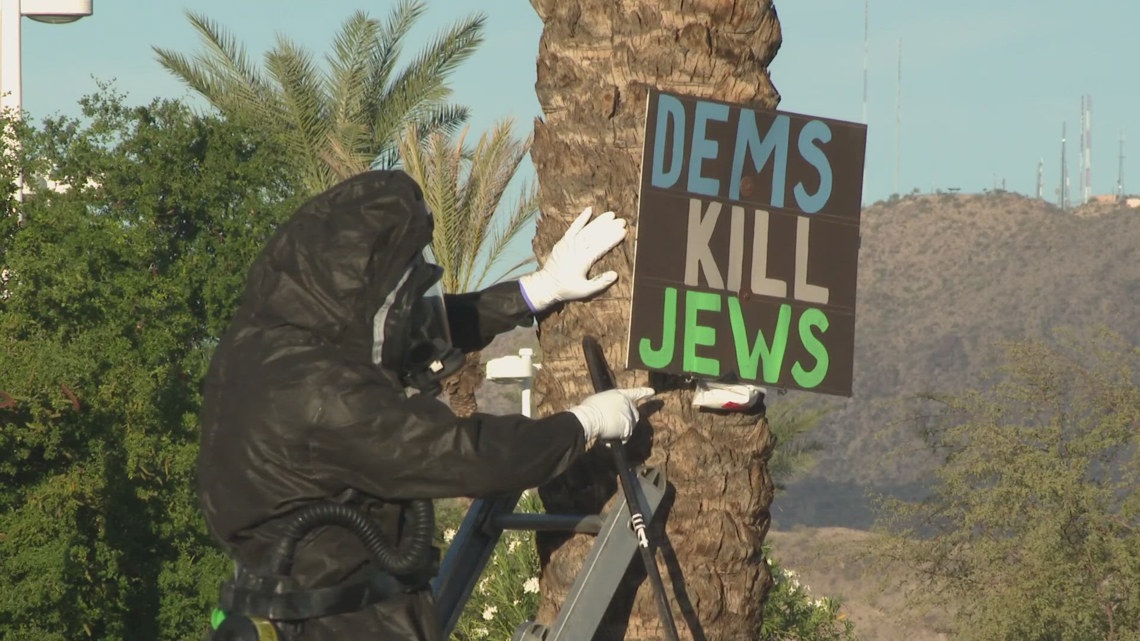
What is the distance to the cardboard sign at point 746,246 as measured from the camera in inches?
212

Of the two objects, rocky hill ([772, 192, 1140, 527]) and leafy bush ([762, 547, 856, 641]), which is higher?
rocky hill ([772, 192, 1140, 527])

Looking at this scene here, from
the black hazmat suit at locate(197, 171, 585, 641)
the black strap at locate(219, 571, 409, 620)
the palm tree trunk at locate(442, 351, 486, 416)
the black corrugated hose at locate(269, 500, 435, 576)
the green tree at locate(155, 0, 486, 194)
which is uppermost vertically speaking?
the green tree at locate(155, 0, 486, 194)

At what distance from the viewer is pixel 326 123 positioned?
81.8 ft

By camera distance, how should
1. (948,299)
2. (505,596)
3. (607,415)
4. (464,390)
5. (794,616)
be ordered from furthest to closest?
(948,299) → (464,390) → (794,616) → (505,596) → (607,415)

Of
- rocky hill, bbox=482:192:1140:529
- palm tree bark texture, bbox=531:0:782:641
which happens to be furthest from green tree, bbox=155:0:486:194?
rocky hill, bbox=482:192:1140:529

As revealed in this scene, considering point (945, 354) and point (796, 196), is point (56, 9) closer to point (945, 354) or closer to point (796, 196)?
point (796, 196)

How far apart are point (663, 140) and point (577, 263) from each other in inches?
20.6

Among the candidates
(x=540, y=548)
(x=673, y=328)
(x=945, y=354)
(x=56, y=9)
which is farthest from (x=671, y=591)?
(x=945, y=354)

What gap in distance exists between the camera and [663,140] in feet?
17.8

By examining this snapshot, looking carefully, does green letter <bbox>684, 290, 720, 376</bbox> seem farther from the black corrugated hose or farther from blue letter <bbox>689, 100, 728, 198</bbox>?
the black corrugated hose

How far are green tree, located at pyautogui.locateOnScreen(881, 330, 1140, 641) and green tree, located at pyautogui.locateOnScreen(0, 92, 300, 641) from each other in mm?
9515

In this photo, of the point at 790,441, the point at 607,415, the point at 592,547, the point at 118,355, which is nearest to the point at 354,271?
the point at 607,415

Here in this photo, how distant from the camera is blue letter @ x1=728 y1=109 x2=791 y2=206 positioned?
216 inches

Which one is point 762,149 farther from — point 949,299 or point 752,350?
point 949,299
